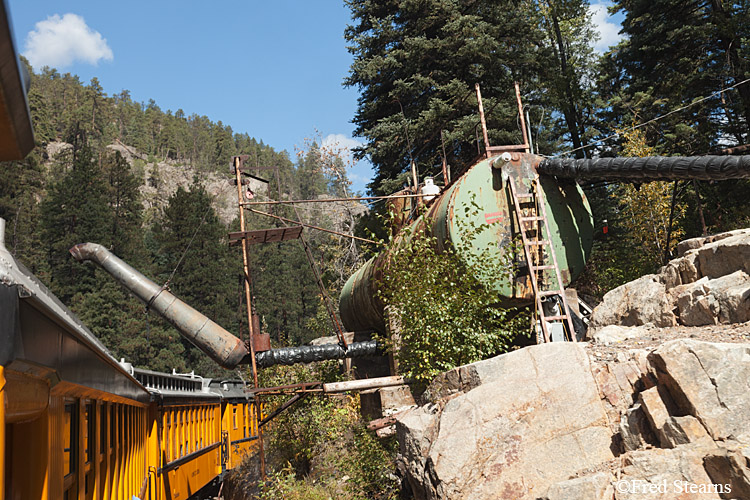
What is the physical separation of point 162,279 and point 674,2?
41.8 meters

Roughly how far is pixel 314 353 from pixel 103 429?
30.1 ft

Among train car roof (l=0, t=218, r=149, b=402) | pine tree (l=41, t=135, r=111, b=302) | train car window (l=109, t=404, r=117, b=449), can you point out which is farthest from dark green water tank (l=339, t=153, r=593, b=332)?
pine tree (l=41, t=135, r=111, b=302)

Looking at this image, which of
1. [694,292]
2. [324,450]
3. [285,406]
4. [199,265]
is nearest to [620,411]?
[694,292]

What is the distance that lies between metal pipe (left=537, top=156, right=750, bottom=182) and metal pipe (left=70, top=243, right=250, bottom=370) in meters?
7.42

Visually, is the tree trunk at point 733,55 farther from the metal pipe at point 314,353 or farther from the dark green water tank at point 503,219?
the metal pipe at point 314,353

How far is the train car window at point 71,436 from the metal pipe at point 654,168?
29.2 ft

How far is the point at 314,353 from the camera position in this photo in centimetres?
1384

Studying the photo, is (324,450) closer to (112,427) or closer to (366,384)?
(366,384)

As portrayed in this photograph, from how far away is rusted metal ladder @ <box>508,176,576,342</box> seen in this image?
33.9 ft

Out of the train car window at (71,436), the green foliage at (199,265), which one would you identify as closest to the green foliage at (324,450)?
the train car window at (71,436)

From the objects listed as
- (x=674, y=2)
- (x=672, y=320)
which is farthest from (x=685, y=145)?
(x=672, y=320)

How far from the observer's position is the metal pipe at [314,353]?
1364 cm

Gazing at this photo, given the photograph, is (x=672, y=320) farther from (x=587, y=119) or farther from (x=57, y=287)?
(x=57, y=287)

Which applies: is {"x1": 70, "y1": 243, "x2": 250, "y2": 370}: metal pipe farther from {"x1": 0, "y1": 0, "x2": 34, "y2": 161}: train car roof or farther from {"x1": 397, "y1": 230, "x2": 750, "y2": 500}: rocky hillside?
{"x1": 0, "y1": 0, "x2": 34, "y2": 161}: train car roof
